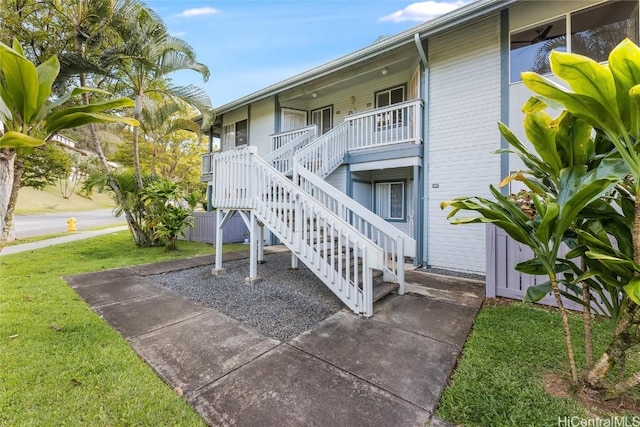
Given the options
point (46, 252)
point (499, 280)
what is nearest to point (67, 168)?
point (46, 252)

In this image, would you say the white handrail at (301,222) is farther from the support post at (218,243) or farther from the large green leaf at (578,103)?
the large green leaf at (578,103)

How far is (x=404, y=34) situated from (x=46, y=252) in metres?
12.3

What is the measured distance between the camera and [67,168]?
20656 millimetres

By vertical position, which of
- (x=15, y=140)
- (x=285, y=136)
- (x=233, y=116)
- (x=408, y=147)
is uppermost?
(x=233, y=116)

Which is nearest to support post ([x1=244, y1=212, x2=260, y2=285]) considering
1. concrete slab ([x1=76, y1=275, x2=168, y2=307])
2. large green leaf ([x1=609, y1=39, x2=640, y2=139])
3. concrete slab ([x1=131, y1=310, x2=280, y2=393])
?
concrete slab ([x1=76, y1=275, x2=168, y2=307])

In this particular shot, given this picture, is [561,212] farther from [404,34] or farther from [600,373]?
[404,34]

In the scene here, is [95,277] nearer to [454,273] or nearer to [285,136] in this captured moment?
[285,136]

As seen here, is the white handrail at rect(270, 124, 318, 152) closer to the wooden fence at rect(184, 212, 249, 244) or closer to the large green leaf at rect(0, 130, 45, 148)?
the wooden fence at rect(184, 212, 249, 244)

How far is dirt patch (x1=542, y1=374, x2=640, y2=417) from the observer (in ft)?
6.77

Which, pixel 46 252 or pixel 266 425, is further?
pixel 46 252

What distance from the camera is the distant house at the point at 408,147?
5.08m

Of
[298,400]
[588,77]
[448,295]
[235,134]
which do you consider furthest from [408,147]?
[235,134]

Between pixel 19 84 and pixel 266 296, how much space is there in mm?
4017

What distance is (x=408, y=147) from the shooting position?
7527mm
